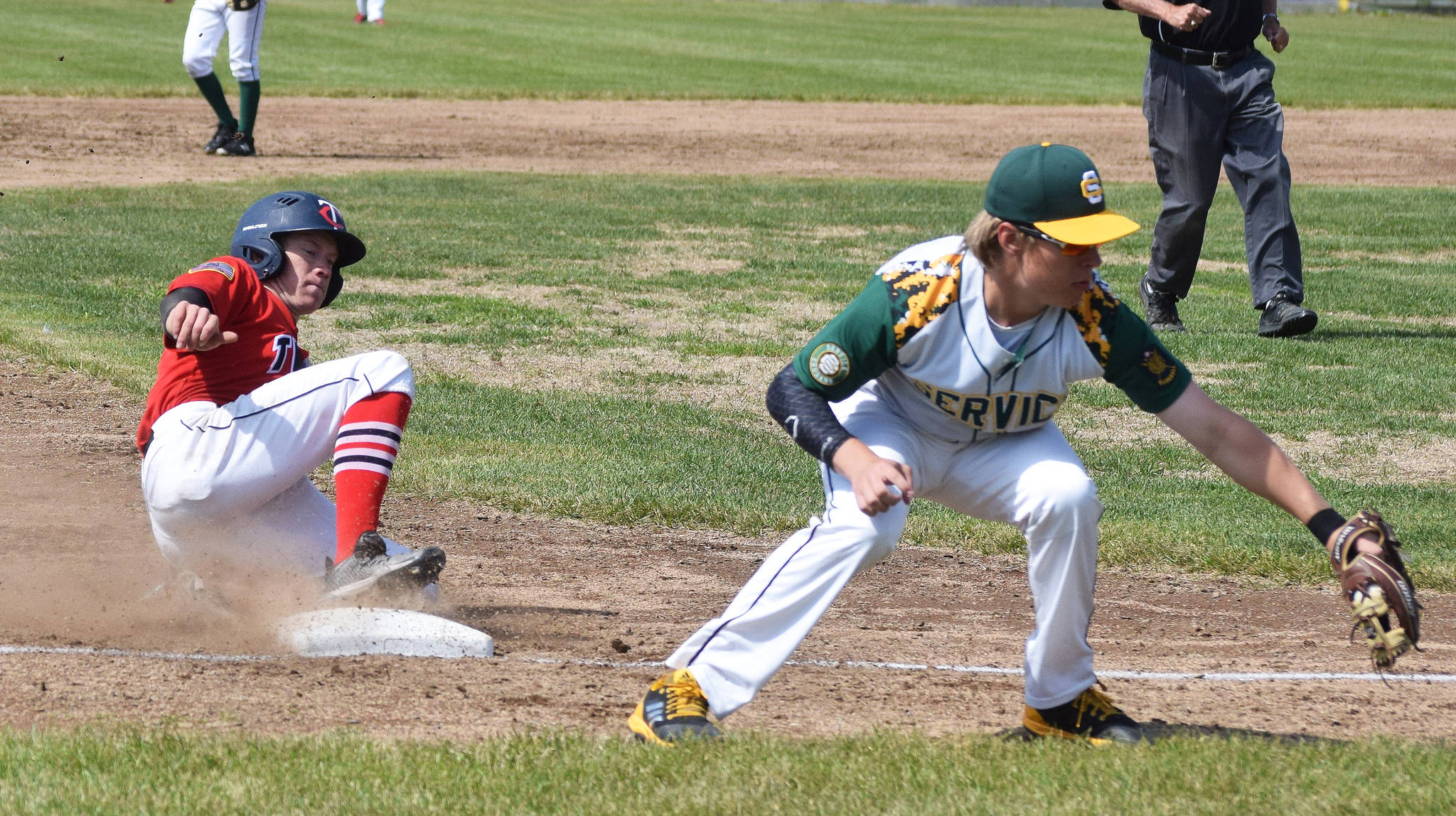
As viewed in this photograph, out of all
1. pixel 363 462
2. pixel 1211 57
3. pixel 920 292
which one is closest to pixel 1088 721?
pixel 920 292

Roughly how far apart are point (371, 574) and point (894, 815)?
1.76 meters

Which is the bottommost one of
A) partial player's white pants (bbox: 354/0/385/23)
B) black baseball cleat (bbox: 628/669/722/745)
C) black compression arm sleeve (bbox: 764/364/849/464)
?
partial player's white pants (bbox: 354/0/385/23)

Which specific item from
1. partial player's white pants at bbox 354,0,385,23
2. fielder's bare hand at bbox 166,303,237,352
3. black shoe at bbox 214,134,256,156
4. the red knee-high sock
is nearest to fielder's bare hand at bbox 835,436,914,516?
the red knee-high sock

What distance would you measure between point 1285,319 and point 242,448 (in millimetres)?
6404

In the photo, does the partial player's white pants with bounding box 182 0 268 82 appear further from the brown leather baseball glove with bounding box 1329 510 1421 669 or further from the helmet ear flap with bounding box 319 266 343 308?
the brown leather baseball glove with bounding box 1329 510 1421 669

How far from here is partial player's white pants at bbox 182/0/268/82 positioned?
15844 millimetres

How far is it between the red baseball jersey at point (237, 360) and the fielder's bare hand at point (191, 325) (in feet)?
0.98

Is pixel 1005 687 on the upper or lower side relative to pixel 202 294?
lower

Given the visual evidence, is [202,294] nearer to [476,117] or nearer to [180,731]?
[180,731]

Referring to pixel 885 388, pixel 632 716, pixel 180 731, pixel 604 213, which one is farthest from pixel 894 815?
pixel 604 213

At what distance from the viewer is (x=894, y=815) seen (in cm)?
307

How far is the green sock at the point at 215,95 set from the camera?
16.2 metres

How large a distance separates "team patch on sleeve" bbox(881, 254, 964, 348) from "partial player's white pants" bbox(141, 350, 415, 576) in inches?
62.7

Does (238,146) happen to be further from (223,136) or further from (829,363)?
(829,363)
